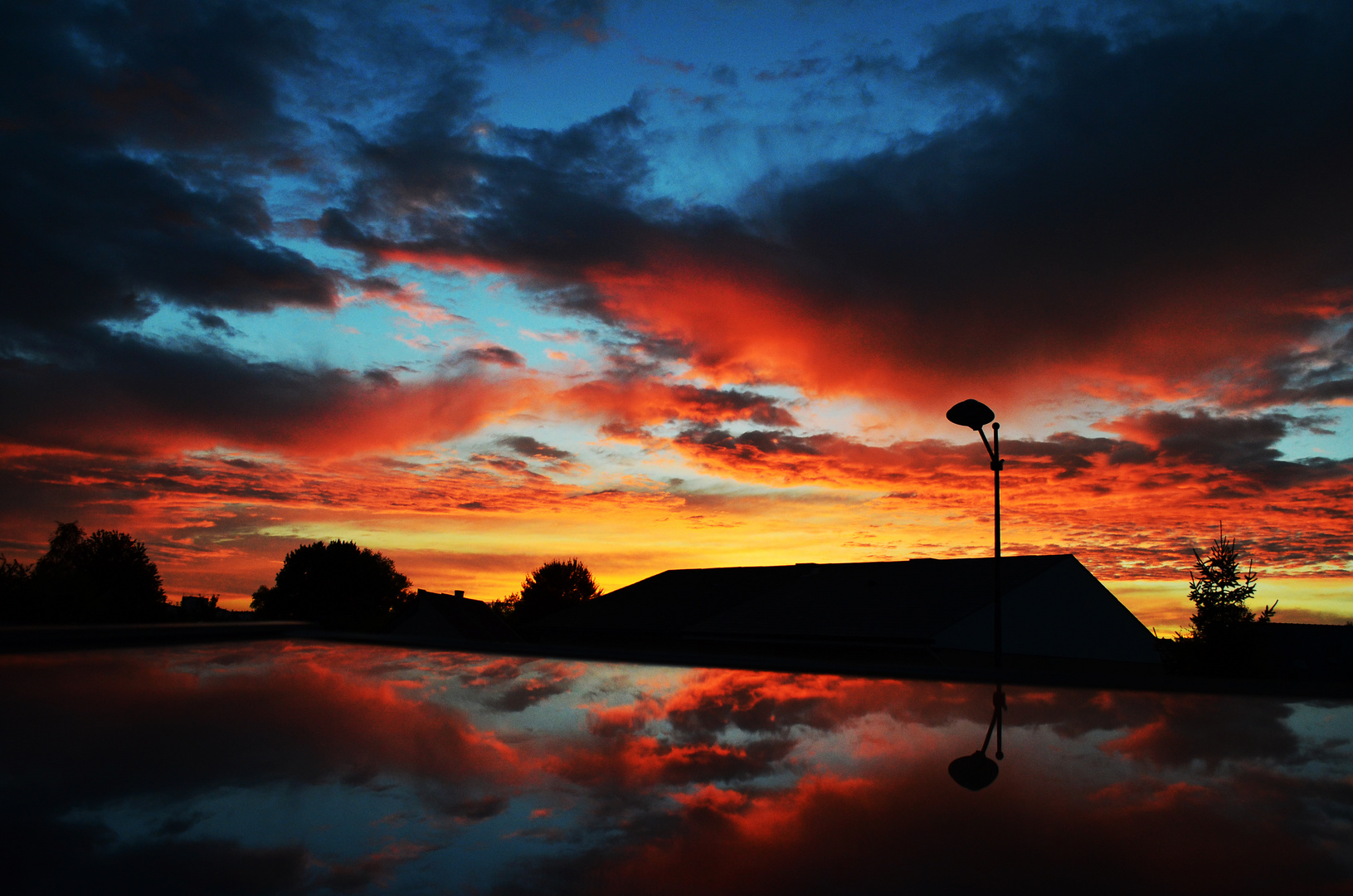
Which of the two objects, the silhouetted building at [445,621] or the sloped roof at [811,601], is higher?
the sloped roof at [811,601]

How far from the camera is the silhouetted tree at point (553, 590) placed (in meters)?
81.8

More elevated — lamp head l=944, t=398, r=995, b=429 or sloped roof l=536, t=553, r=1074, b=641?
lamp head l=944, t=398, r=995, b=429

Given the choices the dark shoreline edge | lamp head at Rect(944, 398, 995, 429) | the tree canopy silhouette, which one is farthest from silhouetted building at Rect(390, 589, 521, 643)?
lamp head at Rect(944, 398, 995, 429)

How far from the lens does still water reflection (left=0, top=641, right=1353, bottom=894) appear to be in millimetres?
2867

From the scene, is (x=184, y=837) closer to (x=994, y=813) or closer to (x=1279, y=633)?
(x=994, y=813)

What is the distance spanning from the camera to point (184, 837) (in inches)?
123

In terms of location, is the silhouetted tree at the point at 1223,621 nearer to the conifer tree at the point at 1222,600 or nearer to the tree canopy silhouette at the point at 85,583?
the conifer tree at the point at 1222,600

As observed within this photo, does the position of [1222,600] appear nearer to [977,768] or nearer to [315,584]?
[977,768]

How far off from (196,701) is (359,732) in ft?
7.66

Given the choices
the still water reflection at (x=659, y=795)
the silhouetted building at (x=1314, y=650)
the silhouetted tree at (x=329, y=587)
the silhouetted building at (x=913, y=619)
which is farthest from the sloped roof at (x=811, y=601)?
the silhouetted tree at (x=329, y=587)

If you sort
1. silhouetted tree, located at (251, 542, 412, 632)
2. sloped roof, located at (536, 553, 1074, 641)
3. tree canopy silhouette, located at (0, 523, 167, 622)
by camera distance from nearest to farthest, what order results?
sloped roof, located at (536, 553, 1074, 641) < tree canopy silhouette, located at (0, 523, 167, 622) < silhouetted tree, located at (251, 542, 412, 632)

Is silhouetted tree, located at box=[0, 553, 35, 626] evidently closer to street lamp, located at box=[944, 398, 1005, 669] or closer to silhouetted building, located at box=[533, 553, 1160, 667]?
silhouetted building, located at box=[533, 553, 1160, 667]

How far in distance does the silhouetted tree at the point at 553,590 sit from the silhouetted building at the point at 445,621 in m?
23.5

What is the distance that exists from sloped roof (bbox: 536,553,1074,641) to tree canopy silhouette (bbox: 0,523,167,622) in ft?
86.5
